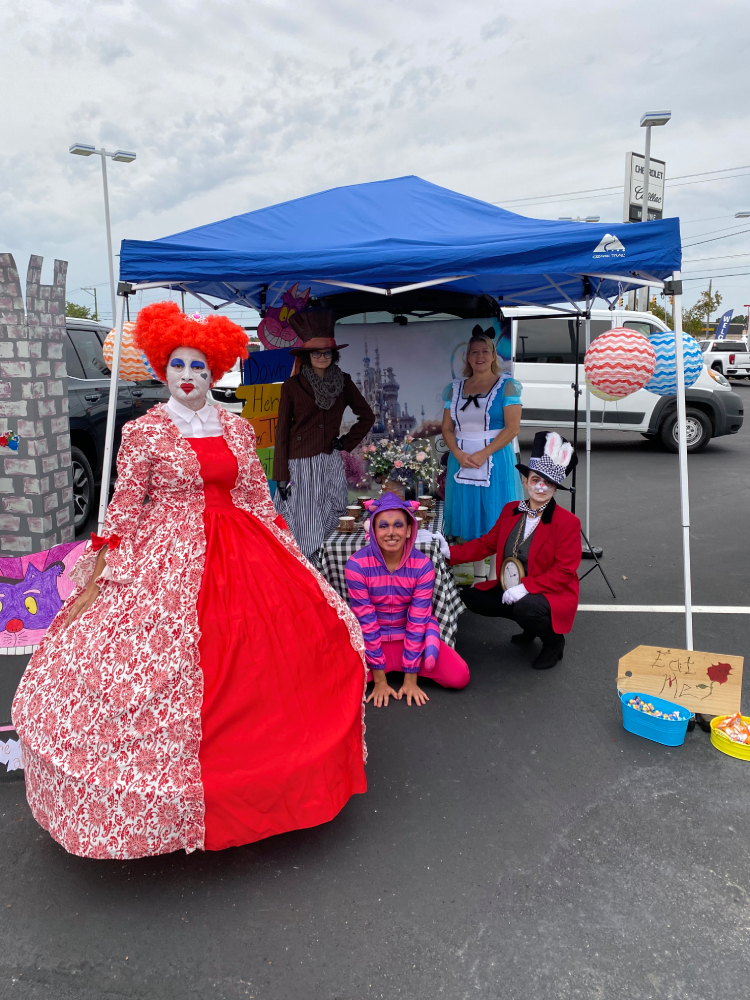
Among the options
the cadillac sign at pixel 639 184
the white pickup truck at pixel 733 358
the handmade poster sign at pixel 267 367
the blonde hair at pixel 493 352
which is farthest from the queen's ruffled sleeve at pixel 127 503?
the white pickup truck at pixel 733 358

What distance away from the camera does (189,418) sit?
2973mm

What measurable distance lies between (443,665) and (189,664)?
68.9 inches

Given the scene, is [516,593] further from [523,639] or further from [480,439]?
[480,439]

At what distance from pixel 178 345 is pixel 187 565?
0.90 meters

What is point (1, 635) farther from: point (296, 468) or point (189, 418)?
point (296, 468)

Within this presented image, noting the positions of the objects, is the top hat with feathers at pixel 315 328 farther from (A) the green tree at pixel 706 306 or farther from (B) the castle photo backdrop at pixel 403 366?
(A) the green tree at pixel 706 306

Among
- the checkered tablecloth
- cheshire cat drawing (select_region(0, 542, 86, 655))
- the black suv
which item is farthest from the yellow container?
the black suv

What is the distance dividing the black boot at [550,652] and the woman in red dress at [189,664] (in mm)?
1533

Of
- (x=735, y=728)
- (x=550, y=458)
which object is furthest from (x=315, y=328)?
(x=735, y=728)

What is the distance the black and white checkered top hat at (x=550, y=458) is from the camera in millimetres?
4008

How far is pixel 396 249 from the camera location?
12.4 feet

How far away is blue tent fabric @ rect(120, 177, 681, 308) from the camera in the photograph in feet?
11.6

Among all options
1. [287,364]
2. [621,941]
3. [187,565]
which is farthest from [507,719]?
[287,364]

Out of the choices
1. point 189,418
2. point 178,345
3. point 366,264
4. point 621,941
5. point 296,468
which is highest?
point 366,264
